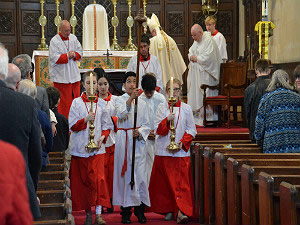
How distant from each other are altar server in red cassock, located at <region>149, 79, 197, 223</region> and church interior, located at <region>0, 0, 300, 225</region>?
160 millimetres

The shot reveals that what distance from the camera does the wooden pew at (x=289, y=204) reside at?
11.2 ft

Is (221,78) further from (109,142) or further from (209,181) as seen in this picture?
(209,181)

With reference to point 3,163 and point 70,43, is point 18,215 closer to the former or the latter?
point 3,163

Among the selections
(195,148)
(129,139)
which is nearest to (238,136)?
(195,148)

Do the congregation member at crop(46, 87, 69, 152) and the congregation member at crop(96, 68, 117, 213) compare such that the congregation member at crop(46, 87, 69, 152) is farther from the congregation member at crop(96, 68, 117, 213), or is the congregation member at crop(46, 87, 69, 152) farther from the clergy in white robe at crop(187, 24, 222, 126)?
the clergy in white robe at crop(187, 24, 222, 126)

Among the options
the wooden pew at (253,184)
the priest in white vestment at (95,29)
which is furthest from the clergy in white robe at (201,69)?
the wooden pew at (253,184)

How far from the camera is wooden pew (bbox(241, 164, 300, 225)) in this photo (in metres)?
4.43

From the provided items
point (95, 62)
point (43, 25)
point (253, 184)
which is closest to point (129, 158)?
point (253, 184)

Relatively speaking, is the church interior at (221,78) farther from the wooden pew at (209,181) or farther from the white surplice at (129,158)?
the white surplice at (129,158)

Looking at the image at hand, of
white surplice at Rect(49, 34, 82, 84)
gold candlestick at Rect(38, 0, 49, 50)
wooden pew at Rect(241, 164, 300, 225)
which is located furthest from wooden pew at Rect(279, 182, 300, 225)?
gold candlestick at Rect(38, 0, 49, 50)

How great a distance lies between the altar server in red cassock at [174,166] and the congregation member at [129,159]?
0.50 feet

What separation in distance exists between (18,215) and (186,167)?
201 inches

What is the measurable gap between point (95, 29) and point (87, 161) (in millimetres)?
6989

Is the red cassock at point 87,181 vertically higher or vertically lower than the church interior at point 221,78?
lower
